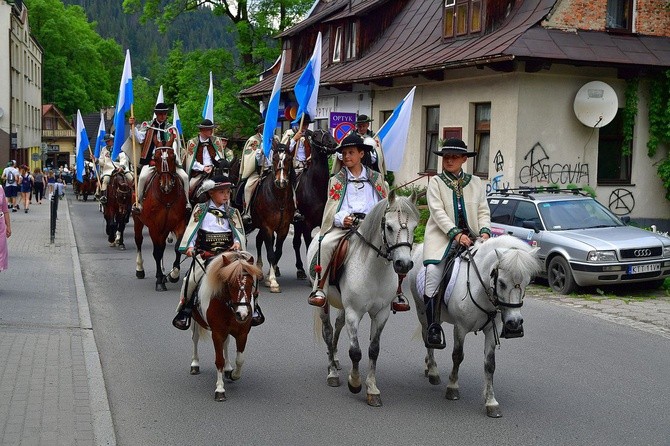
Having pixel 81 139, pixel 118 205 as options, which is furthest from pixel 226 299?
pixel 81 139

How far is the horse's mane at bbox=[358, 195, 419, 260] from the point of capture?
7.43 m

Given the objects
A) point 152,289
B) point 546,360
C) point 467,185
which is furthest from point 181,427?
point 152,289

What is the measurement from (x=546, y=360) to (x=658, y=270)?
6015 millimetres

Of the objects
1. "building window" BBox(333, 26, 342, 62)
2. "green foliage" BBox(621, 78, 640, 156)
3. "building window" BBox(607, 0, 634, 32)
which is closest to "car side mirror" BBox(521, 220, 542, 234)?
"green foliage" BBox(621, 78, 640, 156)

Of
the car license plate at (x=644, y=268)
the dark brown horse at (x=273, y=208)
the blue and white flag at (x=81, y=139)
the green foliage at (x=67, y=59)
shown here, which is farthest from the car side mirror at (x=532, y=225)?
the green foliage at (x=67, y=59)

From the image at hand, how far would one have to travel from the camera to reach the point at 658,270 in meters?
14.8

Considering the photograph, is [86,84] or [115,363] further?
[86,84]

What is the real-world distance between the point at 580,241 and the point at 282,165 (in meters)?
5.10

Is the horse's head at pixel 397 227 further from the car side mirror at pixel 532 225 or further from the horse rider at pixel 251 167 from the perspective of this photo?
the car side mirror at pixel 532 225

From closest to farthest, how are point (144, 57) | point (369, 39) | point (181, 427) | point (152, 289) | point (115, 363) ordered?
1. point (181, 427)
2. point (115, 363)
3. point (152, 289)
4. point (369, 39)
5. point (144, 57)

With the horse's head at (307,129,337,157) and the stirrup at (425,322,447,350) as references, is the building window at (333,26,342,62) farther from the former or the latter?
the stirrup at (425,322,447,350)

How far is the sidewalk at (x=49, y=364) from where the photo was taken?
6.61 metres

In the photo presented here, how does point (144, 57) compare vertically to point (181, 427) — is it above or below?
above

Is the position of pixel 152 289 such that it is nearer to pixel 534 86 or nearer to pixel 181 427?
pixel 181 427
